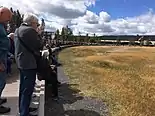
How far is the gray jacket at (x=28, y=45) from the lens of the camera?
4.98 metres

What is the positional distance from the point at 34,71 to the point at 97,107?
355 cm

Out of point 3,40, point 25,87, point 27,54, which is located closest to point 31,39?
point 27,54

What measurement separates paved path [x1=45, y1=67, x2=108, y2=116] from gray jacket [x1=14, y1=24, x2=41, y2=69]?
9.05 feet

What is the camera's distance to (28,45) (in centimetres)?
502

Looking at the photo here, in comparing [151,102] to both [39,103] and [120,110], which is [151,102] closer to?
[120,110]

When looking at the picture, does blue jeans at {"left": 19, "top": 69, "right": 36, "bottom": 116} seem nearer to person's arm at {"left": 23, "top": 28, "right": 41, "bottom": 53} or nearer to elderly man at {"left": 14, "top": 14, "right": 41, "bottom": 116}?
elderly man at {"left": 14, "top": 14, "right": 41, "bottom": 116}

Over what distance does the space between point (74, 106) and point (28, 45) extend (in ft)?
11.8

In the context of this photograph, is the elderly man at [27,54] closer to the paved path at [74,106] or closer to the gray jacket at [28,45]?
the gray jacket at [28,45]

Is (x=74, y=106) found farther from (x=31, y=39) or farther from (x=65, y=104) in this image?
(x=31, y=39)

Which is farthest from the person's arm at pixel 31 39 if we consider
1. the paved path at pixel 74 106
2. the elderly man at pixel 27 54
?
the paved path at pixel 74 106

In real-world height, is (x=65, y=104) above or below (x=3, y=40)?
below

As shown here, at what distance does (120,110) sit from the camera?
816 centimetres

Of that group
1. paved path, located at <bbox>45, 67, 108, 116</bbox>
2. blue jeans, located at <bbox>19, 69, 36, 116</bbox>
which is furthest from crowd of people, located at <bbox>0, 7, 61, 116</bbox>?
paved path, located at <bbox>45, 67, 108, 116</bbox>

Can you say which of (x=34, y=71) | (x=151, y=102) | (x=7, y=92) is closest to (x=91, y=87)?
(x=151, y=102)
